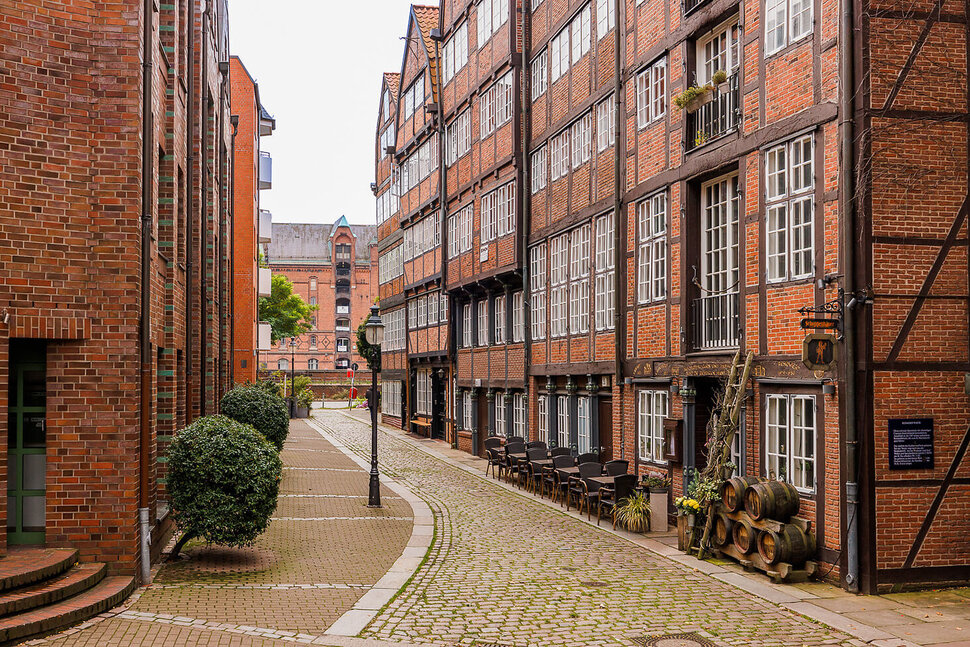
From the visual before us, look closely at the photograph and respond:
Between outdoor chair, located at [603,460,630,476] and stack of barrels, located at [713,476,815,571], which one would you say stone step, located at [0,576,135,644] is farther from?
outdoor chair, located at [603,460,630,476]

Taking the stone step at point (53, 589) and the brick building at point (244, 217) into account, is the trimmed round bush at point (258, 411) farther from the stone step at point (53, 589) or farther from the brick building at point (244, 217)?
the brick building at point (244, 217)

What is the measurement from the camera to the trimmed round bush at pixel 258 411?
22.3m

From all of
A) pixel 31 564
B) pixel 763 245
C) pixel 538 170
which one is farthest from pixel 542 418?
pixel 31 564

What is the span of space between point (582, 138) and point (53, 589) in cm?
1516

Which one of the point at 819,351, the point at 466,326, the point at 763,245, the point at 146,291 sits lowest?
the point at 819,351

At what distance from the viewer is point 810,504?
12.0m

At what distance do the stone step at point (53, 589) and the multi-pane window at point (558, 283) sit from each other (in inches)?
547

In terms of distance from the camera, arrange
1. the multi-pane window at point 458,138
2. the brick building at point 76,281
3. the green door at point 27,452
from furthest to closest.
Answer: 1. the multi-pane window at point 458,138
2. the green door at point 27,452
3. the brick building at point 76,281

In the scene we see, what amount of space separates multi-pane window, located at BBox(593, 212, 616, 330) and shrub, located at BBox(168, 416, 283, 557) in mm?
9088

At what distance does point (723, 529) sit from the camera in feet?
42.4

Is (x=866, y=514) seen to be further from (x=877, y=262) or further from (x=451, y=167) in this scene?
(x=451, y=167)

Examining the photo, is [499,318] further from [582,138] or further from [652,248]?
[652,248]

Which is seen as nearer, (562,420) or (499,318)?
(562,420)

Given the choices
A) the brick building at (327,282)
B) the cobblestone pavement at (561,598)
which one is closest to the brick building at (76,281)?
the cobblestone pavement at (561,598)
